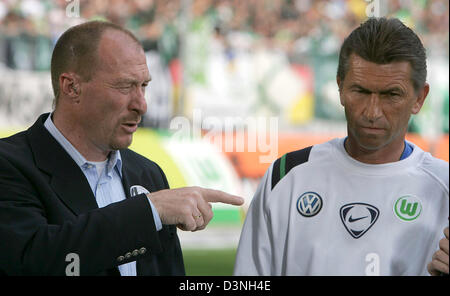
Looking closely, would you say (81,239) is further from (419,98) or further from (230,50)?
(230,50)

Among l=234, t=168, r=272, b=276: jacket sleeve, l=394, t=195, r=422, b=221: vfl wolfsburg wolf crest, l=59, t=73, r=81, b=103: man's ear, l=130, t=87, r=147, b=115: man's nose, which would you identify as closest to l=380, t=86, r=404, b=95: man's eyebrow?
l=394, t=195, r=422, b=221: vfl wolfsburg wolf crest

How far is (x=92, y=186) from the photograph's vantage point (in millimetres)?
2186

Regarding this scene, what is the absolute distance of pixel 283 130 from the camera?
31.4ft

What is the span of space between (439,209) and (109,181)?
107 centimetres

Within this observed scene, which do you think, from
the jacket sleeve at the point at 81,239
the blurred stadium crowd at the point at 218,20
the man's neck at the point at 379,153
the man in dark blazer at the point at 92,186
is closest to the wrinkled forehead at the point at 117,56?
the man in dark blazer at the point at 92,186

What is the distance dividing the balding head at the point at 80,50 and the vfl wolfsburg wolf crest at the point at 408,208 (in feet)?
3.58

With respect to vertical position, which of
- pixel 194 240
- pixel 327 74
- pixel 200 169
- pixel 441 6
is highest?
pixel 441 6

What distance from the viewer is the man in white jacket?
1710 millimetres

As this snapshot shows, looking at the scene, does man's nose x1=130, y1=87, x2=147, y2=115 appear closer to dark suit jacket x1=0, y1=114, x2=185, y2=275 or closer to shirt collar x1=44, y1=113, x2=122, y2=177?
shirt collar x1=44, y1=113, x2=122, y2=177

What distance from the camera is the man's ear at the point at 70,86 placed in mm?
2297

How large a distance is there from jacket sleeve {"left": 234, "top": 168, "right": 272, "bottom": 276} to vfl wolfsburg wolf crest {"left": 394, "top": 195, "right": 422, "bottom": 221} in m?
0.34

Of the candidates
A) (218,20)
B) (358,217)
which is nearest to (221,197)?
(358,217)

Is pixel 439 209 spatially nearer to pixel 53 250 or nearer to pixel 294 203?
pixel 294 203
